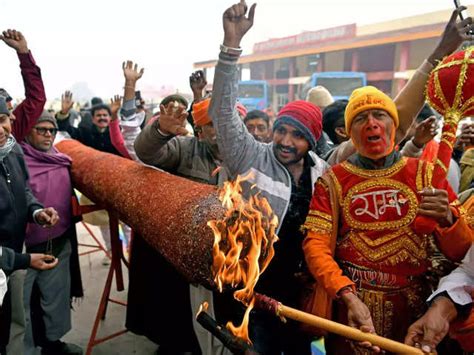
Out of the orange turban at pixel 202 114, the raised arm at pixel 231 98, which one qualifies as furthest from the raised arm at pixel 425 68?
the orange turban at pixel 202 114

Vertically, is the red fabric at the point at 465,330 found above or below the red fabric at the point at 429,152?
below

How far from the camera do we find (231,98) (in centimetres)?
158

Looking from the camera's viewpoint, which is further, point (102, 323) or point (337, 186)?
point (102, 323)

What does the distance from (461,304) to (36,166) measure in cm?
250

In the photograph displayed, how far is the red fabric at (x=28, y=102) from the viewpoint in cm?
250

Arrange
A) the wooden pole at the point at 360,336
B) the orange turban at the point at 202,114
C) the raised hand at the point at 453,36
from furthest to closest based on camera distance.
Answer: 1. the orange turban at the point at 202,114
2. the raised hand at the point at 453,36
3. the wooden pole at the point at 360,336

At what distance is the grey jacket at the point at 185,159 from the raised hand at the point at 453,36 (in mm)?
1095

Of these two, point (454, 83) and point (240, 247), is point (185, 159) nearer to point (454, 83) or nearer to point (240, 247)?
point (240, 247)

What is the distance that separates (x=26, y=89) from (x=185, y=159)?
1.26m

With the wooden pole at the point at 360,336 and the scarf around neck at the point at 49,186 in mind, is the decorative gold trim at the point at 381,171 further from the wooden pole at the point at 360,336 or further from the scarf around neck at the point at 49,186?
the scarf around neck at the point at 49,186

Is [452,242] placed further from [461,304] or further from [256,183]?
[256,183]

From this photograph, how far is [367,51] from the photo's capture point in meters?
17.4

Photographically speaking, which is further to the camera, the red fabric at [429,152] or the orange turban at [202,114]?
the orange turban at [202,114]

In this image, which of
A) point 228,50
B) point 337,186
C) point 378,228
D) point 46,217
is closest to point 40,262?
point 46,217
